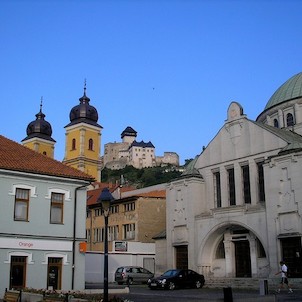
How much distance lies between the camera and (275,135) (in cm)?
3894

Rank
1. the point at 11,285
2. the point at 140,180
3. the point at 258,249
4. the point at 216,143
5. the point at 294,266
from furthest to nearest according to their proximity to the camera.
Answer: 1. the point at 140,180
2. the point at 216,143
3. the point at 258,249
4. the point at 294,266
5. the point at 11,285

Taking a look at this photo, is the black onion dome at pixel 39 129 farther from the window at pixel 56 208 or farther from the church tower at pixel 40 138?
the window at pixel 56 208

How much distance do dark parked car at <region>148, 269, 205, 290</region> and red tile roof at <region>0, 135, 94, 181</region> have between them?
8.52 meters

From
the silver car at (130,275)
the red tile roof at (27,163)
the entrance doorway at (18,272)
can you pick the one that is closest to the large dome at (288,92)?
the silver car at (130,275)

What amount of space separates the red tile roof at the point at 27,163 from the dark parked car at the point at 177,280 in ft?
27.9

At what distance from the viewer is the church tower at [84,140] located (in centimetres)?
9031

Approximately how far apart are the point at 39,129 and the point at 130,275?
59.3 meters

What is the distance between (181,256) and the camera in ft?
143

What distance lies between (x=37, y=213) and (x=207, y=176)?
19.8 meters

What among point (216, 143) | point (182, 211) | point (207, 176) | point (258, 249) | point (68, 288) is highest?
point (216, 143)

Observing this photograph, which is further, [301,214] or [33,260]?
[301,214]

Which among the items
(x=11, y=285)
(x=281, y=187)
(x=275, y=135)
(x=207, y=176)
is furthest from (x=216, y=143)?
(x=11, y=285)

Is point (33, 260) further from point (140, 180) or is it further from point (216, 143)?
point (140, 180)

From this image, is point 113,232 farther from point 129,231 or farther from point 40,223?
point 40,223
